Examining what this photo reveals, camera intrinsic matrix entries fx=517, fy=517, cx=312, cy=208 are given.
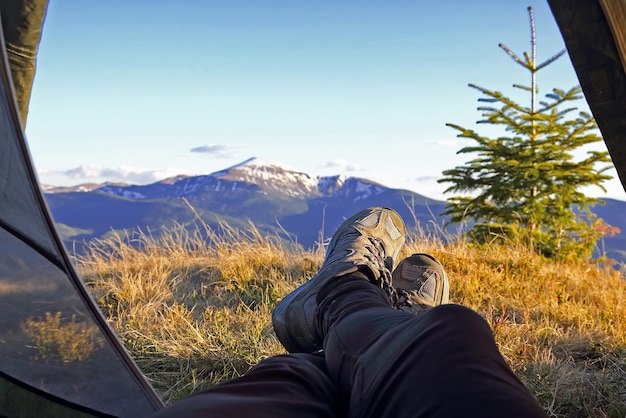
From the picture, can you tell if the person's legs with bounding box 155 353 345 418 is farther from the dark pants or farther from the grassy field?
the grassy field

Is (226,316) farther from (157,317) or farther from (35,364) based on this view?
(35,364)

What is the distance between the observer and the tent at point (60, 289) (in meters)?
0.93

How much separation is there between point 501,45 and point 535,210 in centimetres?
227

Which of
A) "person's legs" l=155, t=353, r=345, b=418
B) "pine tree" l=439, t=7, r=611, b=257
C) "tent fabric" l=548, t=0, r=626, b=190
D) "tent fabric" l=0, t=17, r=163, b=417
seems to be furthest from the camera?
"pine tree" l=439, t=7, r=611, b=257

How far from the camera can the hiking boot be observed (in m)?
2.06

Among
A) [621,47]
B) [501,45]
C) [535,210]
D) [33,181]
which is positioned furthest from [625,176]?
[535,210]

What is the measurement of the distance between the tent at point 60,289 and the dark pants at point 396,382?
44 centimetres

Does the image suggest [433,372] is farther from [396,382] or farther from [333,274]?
[333,274]

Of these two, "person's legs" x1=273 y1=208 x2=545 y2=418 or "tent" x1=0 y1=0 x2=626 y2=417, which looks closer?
"person's legs" x1=273 y1=208 x2=545 y2=418

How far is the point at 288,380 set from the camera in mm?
888

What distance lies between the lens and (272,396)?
2.65 ft

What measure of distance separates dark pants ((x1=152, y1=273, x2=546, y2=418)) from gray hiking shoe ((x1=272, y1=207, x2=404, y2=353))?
0.65 meters

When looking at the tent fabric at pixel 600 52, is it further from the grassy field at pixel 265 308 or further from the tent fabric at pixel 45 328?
the tent fabric at pixel 45 328

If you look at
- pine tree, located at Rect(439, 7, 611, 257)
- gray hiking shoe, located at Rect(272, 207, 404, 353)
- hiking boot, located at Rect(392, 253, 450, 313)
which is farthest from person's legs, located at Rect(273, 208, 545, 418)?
pine tree, located at Rect(439, 7, 611, 257)
